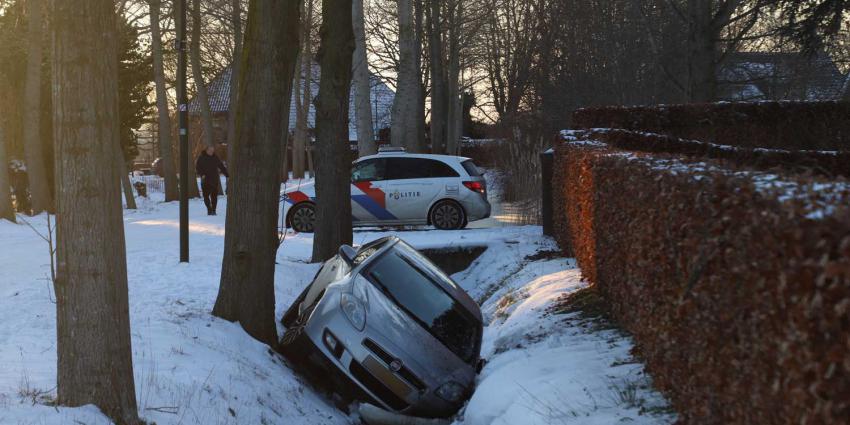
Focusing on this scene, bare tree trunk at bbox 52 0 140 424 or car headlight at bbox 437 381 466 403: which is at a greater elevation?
bare tree trunk at bbox 52 0 140 424

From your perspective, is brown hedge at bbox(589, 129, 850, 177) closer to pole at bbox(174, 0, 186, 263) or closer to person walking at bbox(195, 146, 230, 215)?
pole at bbox(174, 0, 186, 263)

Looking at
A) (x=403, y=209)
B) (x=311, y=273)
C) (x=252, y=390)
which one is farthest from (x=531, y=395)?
(x=403, y=209)

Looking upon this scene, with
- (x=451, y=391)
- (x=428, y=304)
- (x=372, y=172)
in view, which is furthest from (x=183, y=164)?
(x=372, y=172)

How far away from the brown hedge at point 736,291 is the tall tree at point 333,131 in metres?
6.64

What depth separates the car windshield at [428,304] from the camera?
7555 mm

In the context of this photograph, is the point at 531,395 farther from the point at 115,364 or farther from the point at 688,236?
the point at 115,364

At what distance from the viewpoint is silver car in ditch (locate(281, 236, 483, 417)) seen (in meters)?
7.20

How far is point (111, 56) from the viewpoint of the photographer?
16.6ft

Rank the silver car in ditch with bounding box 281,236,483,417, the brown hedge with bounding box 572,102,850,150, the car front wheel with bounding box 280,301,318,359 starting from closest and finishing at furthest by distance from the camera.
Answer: the silver car in ditch with bounding box 281,236,483,417, the car front wheel with bounding box 280,301,318,359, the brown hedge with bounding box 572,102,850,150

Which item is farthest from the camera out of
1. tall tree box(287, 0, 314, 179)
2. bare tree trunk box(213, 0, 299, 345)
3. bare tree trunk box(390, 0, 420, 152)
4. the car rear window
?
tall tree box(287, 0, 314, 179)

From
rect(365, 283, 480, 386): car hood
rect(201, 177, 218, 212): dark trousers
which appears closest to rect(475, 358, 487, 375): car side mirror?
rect(365, 283, 480, 386): car hood

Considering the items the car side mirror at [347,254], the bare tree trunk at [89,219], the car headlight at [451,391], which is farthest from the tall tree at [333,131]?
the bare tree trunk at [89,219]

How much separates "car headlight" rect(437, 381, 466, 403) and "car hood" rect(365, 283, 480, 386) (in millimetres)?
42

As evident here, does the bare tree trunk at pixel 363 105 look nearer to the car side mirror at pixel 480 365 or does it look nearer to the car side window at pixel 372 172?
the car side window at pixel 372 172
